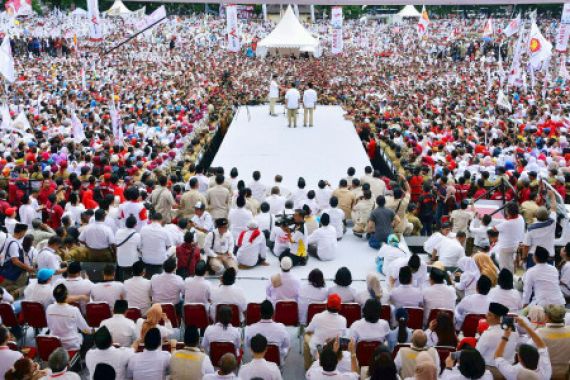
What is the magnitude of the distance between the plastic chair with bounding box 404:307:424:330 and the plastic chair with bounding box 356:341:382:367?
28.2 inches

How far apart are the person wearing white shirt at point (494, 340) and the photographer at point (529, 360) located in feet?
0.44

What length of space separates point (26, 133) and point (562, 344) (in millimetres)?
12554

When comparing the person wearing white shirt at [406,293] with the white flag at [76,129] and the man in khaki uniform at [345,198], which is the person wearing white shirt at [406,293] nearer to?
the man in khaki uniform at [345,198]

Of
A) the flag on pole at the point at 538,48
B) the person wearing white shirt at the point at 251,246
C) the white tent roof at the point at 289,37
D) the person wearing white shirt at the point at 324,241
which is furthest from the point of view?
the white tent roof at the point at 289,37

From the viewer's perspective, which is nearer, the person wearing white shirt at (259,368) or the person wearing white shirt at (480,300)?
the person wearing white shirt at (259,368)

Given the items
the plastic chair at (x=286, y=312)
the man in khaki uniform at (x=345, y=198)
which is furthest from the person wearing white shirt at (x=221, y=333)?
the man in khaki uniform at (x=345, y=198)

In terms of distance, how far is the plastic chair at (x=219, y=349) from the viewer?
4.96m

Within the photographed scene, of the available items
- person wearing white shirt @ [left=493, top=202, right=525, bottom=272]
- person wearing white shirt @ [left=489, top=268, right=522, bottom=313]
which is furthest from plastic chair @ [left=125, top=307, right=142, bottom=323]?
person wearing white shirt @ [left=493, top=202, right=525, bottom=272]

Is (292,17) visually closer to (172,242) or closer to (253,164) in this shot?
(253,164)

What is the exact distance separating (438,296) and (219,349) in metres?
2.25

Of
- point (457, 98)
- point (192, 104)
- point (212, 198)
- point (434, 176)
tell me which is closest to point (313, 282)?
point (212, 198)

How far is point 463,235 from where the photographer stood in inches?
282

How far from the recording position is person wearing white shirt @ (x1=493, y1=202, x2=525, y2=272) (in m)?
6.97

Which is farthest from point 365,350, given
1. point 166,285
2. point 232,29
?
point 232,29
